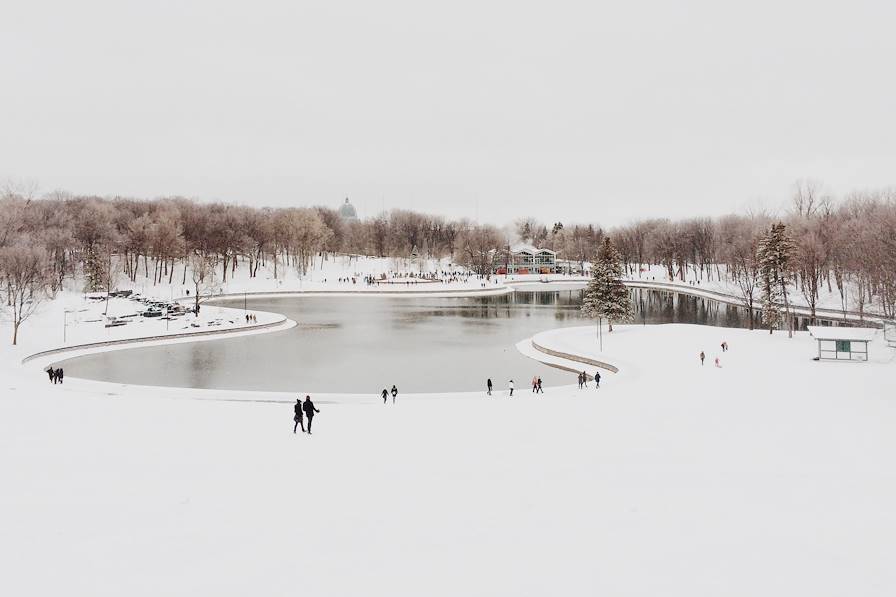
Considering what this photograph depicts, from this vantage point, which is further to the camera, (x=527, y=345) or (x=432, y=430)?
(x=527, y=345)

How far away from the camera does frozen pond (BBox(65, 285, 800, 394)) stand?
31216 mm

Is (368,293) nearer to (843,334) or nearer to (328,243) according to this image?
(328,243)

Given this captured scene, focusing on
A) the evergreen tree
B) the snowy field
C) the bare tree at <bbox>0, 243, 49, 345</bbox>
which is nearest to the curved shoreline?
the bare tree at <bbox>0, 243, 49, 345</bbox>

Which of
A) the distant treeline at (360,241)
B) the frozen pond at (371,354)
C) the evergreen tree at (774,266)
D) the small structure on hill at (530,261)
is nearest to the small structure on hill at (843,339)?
the distant treeline at (360,241)

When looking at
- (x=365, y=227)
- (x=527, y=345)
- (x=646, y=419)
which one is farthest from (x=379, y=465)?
(x=365, y=227)

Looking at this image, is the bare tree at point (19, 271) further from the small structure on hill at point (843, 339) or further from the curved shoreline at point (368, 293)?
the small structure on hill at point (843, 339)

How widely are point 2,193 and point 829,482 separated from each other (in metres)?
102

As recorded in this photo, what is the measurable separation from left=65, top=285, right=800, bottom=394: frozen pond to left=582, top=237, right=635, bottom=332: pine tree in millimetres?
6031

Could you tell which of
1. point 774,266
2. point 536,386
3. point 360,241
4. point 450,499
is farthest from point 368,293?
point 450,499

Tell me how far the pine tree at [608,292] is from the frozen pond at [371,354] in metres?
6.03

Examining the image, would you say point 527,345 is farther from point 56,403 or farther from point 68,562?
point 68,562

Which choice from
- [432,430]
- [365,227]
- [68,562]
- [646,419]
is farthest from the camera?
[365,227]

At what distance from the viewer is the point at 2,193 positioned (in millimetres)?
80125

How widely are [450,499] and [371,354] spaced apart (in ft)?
91.2
